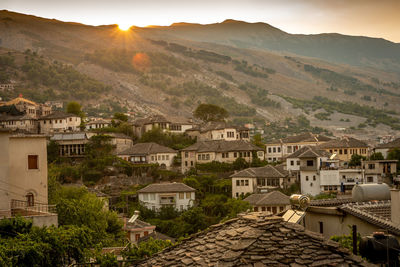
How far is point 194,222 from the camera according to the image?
6281cm

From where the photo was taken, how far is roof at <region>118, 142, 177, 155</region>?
8269 centimetres

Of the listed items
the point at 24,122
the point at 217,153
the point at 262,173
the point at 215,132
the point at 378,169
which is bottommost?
the point at 262,173

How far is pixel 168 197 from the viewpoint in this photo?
69.8 m

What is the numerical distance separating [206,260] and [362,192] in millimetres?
10643

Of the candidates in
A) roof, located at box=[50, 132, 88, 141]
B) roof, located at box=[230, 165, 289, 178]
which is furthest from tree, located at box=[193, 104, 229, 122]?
roof, located at box=[230, 165, 289, 178]

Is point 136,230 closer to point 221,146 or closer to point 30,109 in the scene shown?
point 221,146

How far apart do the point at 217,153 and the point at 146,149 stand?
10.8 m

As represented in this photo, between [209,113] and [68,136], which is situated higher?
[209,113]

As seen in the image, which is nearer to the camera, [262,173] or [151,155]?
[262,173]

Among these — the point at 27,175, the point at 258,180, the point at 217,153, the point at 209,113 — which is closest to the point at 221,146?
the point at 217,153

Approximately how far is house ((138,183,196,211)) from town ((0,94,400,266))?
14cm

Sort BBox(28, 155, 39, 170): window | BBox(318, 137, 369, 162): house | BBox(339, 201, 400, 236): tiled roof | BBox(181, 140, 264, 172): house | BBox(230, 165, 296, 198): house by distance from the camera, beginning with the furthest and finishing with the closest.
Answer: BBox(318, 137, 369, 162): house < BBox(181, 140, 264, 172): house < BBox(230, 165, 296, 198): house < BBox(28, 155, 39, 170): window < BBox(339, 201, 400, 236): tiled roof

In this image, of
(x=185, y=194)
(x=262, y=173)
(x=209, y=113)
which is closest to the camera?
(x=185, y=194)

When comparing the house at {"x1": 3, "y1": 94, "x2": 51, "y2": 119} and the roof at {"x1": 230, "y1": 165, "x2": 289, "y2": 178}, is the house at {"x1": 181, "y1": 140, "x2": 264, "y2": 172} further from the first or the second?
the house at {"x1": 3, "y1": 94, "x2": 51, "y2": 119}
